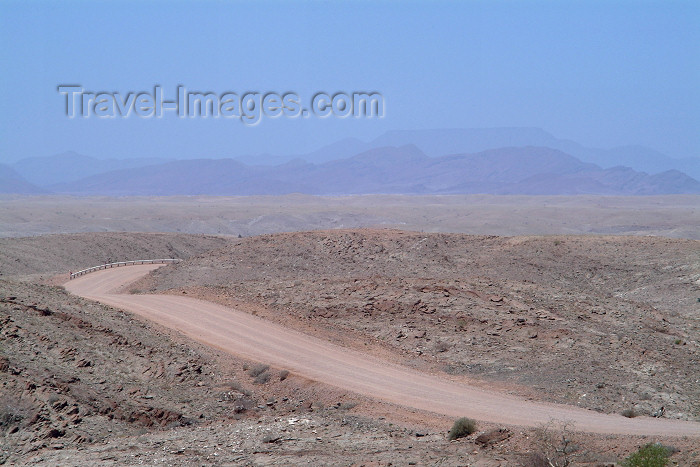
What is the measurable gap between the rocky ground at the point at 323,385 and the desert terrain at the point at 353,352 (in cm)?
6

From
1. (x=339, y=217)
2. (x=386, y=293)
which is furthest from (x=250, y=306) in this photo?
(x=339, y=217)

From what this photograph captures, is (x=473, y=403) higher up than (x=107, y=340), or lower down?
lower down

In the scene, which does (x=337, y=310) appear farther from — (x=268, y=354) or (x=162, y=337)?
(x=162, y=337)

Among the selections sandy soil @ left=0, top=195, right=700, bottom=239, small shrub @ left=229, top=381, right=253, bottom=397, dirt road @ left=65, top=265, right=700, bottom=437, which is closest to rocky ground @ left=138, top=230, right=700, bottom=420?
dirt road @ left=65, top=265, right=700, bottom=437

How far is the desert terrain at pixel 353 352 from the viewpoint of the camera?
12.8 metres

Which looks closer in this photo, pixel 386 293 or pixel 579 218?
pixel 386 293

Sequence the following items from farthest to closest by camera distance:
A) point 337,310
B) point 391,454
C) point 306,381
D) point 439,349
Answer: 1. point 337,310
2. point 439,349
3. point 306,381
4. point 391,454

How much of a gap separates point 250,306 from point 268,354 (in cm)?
614

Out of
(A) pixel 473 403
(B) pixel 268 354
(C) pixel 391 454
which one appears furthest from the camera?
(B) pixel 268 354

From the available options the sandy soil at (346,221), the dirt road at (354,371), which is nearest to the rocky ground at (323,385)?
the dirt road at (354,371)

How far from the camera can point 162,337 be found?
66.6 feet

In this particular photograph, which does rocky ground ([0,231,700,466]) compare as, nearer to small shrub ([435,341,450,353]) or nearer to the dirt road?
small shrub ([435,341,450,353])

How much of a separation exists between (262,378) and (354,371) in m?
2.62

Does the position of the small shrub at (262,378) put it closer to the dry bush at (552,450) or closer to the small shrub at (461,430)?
the small shrub at (461,430)
